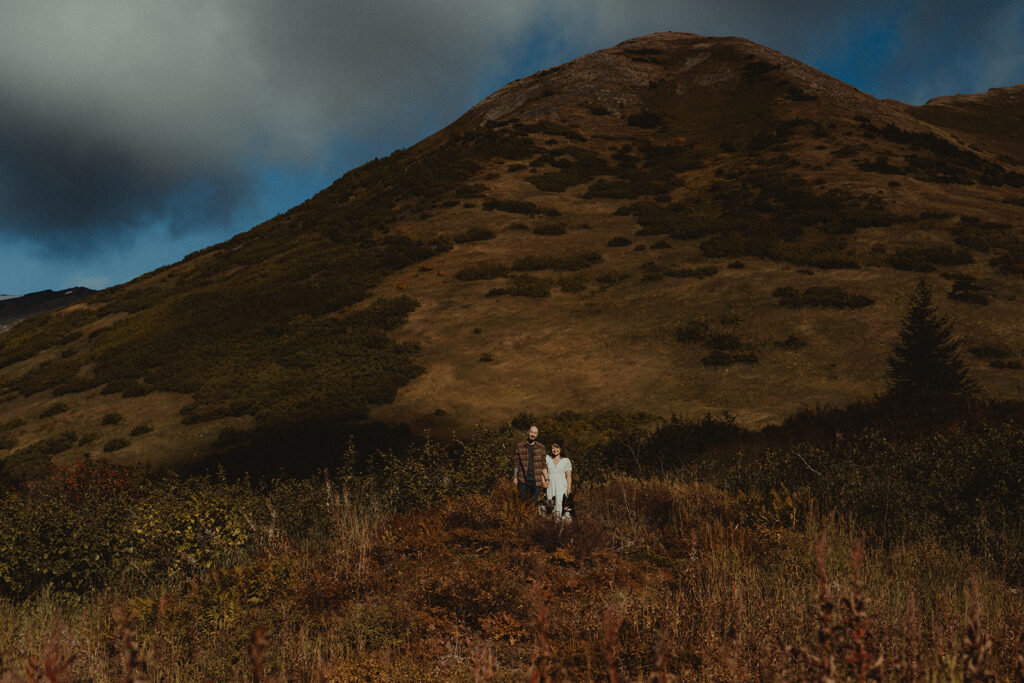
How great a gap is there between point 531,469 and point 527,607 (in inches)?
201

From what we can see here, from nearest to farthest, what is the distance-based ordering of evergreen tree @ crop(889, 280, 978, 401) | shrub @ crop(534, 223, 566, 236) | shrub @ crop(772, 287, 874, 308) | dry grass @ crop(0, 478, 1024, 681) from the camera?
dry grass @ crop(0, 478, 1024, 681)
evergreen tree @ crop(889, 280, 978, 401)
shrub @ crop(772, 287, 874, 308)
shrub @ crop(534, 223, 566, 236)

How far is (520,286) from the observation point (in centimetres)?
2958

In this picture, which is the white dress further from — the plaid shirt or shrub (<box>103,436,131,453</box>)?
shrub (<box>103,436,131,453</box>)

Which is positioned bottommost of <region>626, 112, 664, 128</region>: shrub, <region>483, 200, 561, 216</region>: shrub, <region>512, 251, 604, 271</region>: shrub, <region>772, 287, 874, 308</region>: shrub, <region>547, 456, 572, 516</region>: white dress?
<region>547, 456, 572, 516</region>: white dress

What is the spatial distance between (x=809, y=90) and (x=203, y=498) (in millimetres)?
58515

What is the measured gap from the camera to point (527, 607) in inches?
205

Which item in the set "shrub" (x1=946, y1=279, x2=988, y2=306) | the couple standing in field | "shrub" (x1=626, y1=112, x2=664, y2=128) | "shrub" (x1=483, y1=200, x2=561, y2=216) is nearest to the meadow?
the couple standing in field

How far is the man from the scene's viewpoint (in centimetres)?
1009

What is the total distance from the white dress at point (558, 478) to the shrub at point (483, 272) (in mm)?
22354

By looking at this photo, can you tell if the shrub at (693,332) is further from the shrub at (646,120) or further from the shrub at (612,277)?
the shrub at (646,120)

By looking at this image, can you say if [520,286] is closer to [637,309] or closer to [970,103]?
[637,309]

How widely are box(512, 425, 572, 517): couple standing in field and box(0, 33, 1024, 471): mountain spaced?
26.7 ft

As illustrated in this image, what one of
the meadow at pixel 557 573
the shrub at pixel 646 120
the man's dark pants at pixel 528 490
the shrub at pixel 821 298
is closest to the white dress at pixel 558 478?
the man's dark pants at pixel 528 490

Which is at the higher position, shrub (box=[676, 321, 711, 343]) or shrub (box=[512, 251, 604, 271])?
shrub (box=[512, 251, 604, 271])
